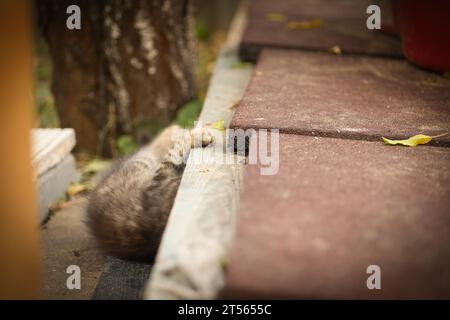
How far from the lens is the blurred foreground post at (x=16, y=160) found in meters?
1.07

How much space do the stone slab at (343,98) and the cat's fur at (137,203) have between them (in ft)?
1.19

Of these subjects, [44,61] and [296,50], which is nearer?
[296,50]

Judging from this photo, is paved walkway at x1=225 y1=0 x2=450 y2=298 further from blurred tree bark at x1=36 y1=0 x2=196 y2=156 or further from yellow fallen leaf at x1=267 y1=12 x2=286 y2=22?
yellow fallen leaf at x1=267 y1=12 x2=286 y2=22

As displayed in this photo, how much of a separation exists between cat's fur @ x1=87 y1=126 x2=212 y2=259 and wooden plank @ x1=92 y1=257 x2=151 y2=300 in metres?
0.06

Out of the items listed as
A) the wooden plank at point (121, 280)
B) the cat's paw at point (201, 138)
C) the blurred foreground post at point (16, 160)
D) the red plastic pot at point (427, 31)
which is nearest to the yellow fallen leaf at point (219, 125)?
the cat's paw at point (201, 138)

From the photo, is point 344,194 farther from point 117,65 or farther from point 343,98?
point 117,65

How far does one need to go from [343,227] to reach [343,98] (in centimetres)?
117

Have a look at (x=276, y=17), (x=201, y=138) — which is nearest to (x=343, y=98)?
(x=201, y=138)

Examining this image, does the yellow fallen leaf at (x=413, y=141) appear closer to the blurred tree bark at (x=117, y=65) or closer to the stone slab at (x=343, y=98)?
the stone slab at (x=343, y=98)

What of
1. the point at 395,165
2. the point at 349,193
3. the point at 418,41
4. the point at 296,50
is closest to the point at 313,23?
the point at 296,50

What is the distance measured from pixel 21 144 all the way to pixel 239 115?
3.63ft

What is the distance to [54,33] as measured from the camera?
304 centimetres
